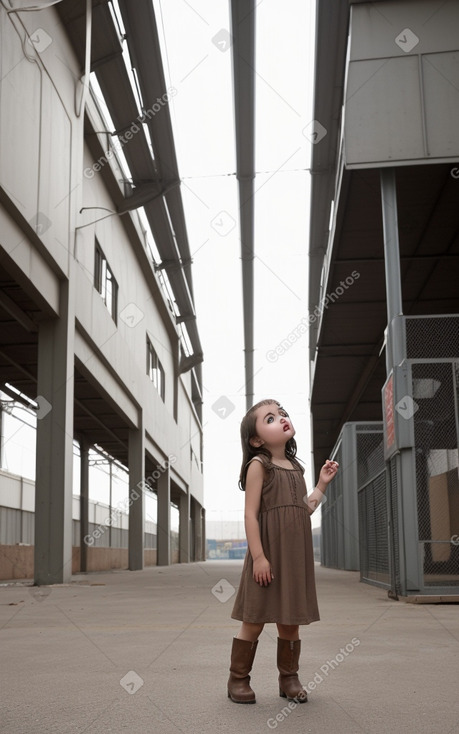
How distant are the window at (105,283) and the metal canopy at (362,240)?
538 centimetres

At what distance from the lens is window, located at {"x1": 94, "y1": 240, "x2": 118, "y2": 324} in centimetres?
1836

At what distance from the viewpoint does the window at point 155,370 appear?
92.3 feet

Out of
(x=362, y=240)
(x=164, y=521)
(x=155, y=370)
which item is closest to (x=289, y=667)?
(x=362, y=240)

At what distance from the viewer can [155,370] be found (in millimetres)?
30078

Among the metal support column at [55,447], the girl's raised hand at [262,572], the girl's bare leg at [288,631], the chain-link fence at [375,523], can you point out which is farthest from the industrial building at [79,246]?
the girl's bare leg at [288,631]

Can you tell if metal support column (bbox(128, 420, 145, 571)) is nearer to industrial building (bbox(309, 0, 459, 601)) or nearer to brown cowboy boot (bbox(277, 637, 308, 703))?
industrial building (bbox(309, 0, 459, 601))

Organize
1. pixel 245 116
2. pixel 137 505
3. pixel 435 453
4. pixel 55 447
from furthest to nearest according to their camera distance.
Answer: pixel 137 505
pixel 245 116
pixel 55 447
pixel 435 453

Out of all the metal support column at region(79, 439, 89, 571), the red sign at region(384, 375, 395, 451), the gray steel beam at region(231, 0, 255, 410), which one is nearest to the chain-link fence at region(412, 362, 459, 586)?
the red sign at region(384, 375, 395, 451)

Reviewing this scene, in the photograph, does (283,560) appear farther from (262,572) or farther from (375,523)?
(375,523)

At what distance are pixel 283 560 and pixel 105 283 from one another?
656 inches

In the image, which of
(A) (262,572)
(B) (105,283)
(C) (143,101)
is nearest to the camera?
(A) (262,572)

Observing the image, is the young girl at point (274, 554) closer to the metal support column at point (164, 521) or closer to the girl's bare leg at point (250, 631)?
the girl's bare leg at point (250, 631)

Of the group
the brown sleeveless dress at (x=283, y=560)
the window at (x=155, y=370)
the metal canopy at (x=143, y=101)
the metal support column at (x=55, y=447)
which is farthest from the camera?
the window at (x=155, y=370)

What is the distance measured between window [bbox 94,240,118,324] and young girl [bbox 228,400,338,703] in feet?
49.0
